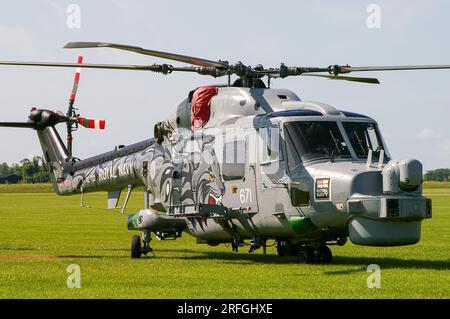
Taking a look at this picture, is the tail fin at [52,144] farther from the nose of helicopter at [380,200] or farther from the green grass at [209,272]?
the nose of helicopter at [380,200]

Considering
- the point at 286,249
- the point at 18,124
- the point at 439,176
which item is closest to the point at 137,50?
the point at 286,249

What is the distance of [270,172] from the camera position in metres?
17.5

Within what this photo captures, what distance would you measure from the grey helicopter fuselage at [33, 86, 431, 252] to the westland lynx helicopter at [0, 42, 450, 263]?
21mm

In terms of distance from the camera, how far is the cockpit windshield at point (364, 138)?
17.2 m

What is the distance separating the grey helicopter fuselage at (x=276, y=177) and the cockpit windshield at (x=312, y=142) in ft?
0.06

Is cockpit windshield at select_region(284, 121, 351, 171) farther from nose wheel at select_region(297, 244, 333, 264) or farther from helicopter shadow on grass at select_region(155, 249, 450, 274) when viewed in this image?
helicopter shadow on grass at select_region(155, 249, 450, 274)

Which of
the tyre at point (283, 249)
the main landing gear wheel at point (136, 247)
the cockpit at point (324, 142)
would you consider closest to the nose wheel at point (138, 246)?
the main landing gear wheel at point (136, 247)

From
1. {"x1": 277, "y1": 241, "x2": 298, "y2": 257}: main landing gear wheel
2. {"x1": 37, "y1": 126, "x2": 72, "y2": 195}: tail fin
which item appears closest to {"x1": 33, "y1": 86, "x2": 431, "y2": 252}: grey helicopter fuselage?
{"x1": 277, "y1": 241, "x2": 298, "y2": 257}: main landing gear wheel

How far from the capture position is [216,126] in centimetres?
1922

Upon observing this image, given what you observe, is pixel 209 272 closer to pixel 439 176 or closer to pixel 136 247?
pixel 136 247
